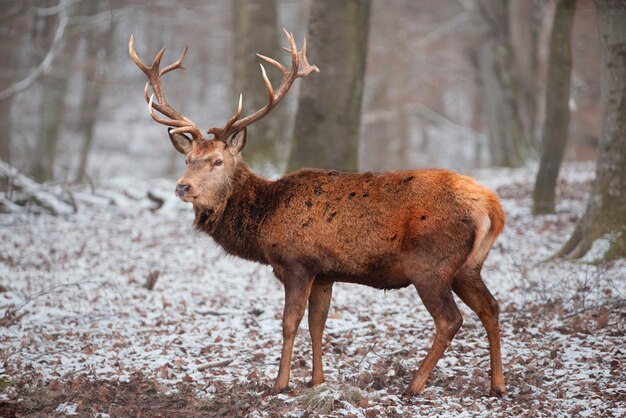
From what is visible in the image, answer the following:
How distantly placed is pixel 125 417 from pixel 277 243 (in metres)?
1.90

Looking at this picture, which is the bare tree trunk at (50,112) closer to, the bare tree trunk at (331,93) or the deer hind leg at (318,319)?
the bare tree trunk at (331,93)

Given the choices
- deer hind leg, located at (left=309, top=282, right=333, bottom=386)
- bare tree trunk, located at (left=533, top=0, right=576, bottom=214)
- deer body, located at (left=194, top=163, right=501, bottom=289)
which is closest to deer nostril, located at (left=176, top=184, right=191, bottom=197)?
deer body, located at (left=194, top=163, right=501, bottom=289)

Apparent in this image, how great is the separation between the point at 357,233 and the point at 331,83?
6.48m

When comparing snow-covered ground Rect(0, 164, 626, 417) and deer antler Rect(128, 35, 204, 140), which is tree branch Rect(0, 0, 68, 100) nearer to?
snow-covered ground Rect(0, 164, 626, 417)

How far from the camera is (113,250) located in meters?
11.2

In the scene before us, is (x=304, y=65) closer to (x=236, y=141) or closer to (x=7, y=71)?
(x=236, y=141)

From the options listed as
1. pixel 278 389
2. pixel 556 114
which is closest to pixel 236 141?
pixel 278 389

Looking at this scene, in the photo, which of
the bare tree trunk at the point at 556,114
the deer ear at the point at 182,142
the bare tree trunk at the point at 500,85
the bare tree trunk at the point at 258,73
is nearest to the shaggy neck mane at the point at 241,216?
the deer ear at the point at 182,142

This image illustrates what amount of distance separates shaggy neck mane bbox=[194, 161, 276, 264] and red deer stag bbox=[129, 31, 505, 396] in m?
0.01

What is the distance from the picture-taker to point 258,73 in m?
16.1

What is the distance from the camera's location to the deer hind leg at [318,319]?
635 cm

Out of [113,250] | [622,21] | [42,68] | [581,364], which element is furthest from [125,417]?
[42,68]

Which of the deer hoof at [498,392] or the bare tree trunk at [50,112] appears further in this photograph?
the bare tree trunk at [50,112]

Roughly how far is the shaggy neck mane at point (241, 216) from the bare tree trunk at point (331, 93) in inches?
209
